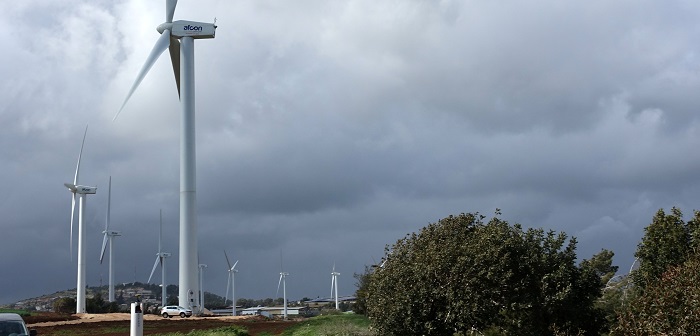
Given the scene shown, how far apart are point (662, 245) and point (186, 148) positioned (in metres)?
48.7

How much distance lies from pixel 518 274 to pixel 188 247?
46.1 meters

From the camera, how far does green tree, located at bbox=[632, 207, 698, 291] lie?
30.6 m

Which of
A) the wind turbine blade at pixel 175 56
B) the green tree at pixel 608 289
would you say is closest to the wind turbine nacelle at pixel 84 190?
the wind turbine blade at pixel 175 56

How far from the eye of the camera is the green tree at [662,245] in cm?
3058

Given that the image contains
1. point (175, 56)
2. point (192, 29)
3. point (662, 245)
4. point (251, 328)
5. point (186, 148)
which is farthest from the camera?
point (175, 56)

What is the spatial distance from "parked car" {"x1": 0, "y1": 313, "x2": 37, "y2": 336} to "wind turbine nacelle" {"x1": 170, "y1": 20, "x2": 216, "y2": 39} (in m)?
52.9

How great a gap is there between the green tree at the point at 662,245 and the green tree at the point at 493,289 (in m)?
2.38

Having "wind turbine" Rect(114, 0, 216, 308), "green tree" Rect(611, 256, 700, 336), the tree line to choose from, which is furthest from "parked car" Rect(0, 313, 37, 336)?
"wind turbine" Rect(114, 0, 216, 308)

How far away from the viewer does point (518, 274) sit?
32156mm

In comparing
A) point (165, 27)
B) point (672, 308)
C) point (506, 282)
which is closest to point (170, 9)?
point (165, 27)

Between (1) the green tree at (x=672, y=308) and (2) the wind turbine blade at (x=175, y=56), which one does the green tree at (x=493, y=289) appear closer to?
(1) the green tree at (x=672, y=308)

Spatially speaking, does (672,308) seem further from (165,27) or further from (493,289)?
(165,27)

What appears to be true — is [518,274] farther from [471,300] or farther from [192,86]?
[192,86]

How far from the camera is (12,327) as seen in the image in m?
25.8
